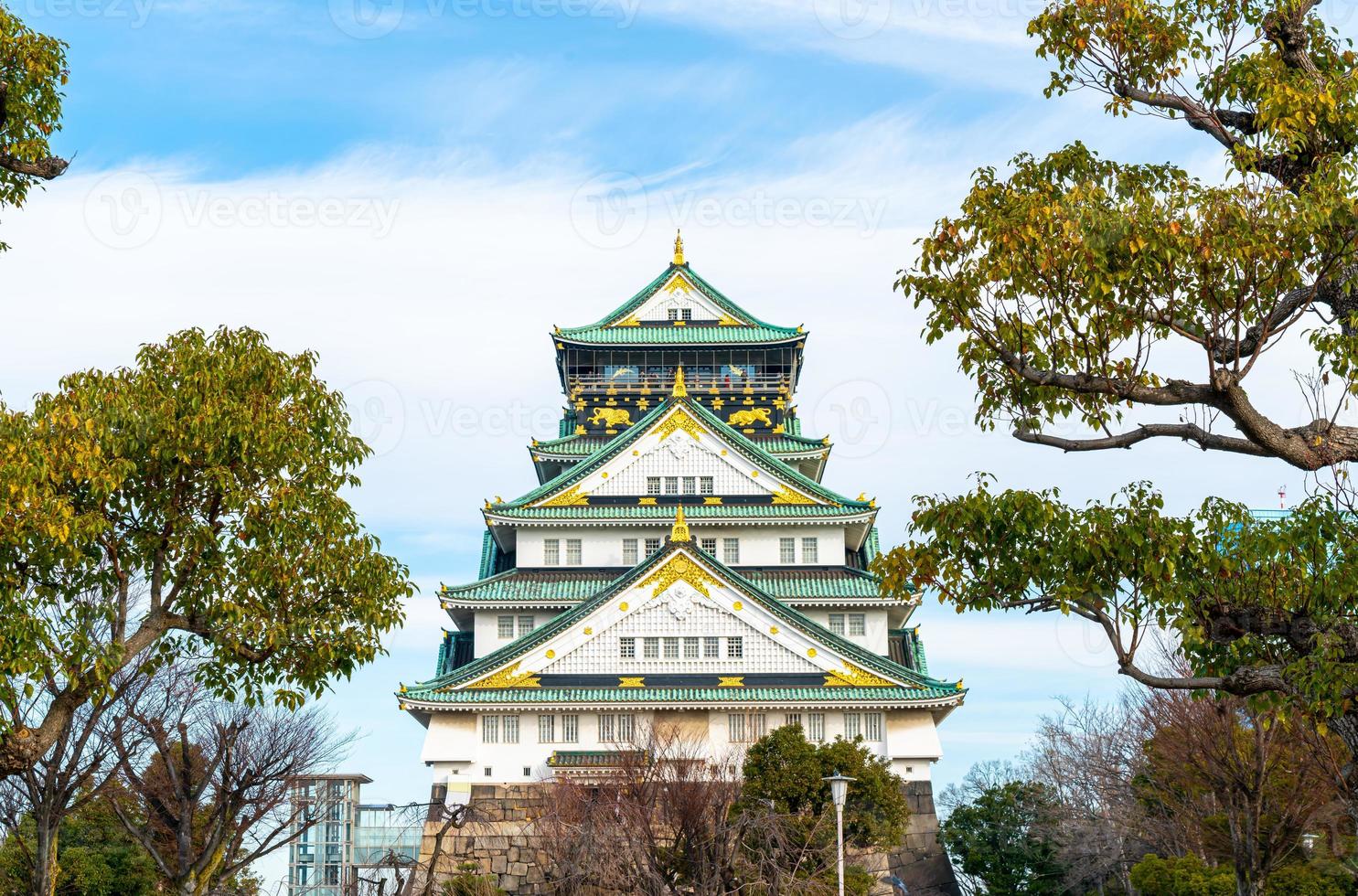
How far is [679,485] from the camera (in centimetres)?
5459

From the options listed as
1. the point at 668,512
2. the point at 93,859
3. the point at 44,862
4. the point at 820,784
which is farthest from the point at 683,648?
the point at 44,862

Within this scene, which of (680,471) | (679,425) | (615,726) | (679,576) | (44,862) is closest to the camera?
(44,862)

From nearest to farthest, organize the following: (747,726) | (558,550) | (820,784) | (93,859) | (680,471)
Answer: (820,784) < (93,859) < (747,726) < (558,550) < (680,471)

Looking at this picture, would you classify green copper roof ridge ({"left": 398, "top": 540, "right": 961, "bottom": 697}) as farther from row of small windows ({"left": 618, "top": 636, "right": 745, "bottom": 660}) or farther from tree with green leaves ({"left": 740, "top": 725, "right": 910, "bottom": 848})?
tree with green leaves ({"left": 740, "top": 725, "right": 910, "bottom": 848})

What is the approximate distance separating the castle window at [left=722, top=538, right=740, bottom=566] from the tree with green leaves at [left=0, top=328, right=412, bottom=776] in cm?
3404

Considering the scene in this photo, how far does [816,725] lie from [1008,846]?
25.1ft

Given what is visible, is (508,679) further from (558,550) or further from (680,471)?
(680,471)

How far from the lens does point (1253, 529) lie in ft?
53.5

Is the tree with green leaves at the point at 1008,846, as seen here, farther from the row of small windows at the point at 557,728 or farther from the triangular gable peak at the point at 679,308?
the triangular gable peak at the point at 679,308

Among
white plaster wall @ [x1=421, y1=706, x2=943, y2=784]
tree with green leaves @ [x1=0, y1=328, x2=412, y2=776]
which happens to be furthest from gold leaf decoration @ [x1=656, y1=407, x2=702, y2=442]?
tree with green leaves @ [x1=0, y1=328, x2=412, y2=776]

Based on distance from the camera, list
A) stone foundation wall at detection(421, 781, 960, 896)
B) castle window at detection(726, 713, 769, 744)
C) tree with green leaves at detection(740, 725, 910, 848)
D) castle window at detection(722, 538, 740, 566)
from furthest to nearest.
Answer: castle window at detection(722, 538, 740, 566) < castle window at detection(726, 713, 769, 744) < stone foundation wall at detection(421, 781, 960, 896) < tree with green leaves at detection(740, 725, 910, 848)

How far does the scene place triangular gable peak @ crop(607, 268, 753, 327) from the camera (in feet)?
205

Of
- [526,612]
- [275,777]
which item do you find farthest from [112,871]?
[526,612]

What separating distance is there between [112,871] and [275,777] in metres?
10.6
